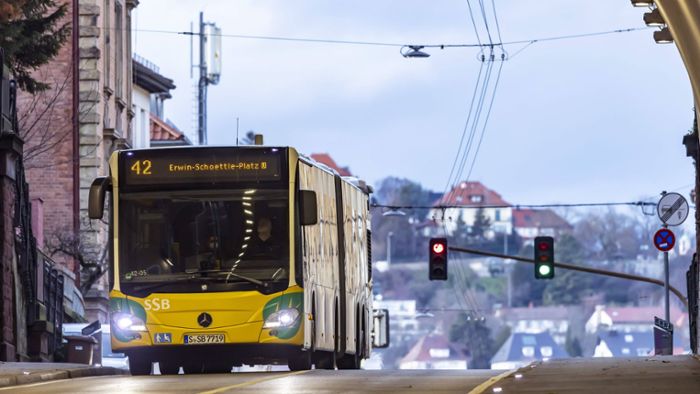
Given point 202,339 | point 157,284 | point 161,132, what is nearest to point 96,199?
point 157,284

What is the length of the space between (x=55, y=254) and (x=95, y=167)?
136 inches

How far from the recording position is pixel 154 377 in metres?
28.0

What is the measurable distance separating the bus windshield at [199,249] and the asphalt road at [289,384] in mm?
2055

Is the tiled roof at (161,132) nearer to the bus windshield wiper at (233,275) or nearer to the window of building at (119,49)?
the window of building at (119,49)

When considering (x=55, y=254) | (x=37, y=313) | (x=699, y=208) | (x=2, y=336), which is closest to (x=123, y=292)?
(x=2, y=336)

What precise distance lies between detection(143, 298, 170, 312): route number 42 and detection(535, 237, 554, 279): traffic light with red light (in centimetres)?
2694

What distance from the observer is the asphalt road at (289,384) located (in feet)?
75.3

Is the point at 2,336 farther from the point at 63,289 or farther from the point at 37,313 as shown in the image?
the point at 63,289

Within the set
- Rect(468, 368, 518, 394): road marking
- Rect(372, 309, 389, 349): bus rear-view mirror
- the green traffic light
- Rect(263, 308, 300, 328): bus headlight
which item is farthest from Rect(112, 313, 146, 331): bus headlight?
the green traffic light

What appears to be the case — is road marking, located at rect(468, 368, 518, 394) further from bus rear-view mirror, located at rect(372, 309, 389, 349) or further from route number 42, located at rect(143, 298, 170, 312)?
bus rear-view mirror, located at rect(372, 309, 389, 349)

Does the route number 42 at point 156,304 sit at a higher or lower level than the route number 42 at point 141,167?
lower

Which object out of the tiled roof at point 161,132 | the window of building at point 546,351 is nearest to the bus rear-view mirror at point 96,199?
the tiled roof at point 161,132

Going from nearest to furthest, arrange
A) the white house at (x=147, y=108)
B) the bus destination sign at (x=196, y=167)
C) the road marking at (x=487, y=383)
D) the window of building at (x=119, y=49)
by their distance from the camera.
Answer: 1. the road marking at (x=487, y=383)
2. the bus destination sign at (x=196, y=167)
3. the window of building at (x=119, y=49)
4. the white house at (x=147, y=108)

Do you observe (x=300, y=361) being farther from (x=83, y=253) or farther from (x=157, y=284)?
(x=83, y=253)
